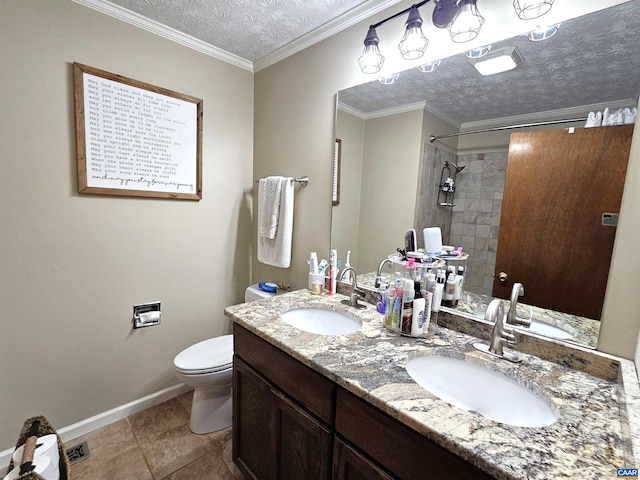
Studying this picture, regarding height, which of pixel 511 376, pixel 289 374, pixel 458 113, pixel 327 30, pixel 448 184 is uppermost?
pixel 327 30

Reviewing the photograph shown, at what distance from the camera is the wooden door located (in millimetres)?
914

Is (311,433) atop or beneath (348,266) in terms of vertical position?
beneath

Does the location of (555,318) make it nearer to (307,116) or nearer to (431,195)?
(431,195)

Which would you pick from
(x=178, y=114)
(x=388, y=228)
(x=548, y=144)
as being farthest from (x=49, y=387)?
(x=548, y=144)

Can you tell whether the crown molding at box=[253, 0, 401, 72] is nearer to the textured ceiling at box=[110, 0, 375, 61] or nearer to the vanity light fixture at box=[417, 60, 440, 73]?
the textured ceiling at box=[110, 0, 375, 61]

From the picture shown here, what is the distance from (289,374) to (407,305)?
1.65ft

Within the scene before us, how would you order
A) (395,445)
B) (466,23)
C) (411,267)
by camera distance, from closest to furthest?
(395,445) → (466,23) → (411,267)

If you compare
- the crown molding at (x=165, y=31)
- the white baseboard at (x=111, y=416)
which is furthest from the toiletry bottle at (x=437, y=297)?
the crown molding at (x=165, y=31)

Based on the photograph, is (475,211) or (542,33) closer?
(542,33)

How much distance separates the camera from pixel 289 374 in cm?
101

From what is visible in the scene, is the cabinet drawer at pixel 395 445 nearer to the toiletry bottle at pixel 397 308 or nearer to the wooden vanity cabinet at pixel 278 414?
the wooden vanity cabinet at pixel 278 414

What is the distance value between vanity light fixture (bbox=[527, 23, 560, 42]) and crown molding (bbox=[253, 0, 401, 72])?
61 centimetres

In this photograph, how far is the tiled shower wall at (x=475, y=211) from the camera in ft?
3.70

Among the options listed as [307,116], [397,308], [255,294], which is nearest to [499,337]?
[397,308]
